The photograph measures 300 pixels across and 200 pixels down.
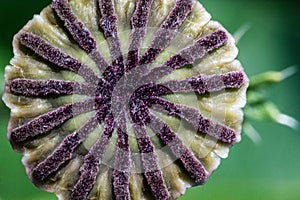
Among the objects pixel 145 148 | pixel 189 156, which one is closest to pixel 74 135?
pixel 145 148

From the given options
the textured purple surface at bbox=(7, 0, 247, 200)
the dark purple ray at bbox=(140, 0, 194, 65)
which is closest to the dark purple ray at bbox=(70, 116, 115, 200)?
the textured purple surface at bbox=(7, 0, 247, 200)

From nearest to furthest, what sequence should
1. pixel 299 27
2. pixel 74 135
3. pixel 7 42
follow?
pixel 74 135
pixel 7 42
pixel 299 27

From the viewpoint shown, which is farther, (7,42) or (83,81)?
(7,42)

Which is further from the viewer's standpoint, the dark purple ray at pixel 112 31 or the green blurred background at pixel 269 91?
the green blurred background at pixel 269 91

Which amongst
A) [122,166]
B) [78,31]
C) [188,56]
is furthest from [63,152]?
[188,56]

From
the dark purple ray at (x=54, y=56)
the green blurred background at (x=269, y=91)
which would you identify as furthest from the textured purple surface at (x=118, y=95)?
the green blurred background at (x=269, y=91)

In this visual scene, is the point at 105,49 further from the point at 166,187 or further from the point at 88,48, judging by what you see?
the point at 166,187

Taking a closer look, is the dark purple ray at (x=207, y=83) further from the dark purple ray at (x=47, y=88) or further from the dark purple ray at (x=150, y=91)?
the dark purple ray at (x=47, y=88)

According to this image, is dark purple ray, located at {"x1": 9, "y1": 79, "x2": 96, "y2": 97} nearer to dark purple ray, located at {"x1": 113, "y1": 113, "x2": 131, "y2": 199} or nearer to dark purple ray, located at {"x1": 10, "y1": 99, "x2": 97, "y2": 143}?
dark purple ray, located at {"x1": 10, "y1": 99, "x2": 97, "y2": 143}
